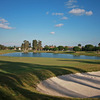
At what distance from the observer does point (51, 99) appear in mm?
6117

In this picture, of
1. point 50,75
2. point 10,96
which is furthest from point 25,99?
point 50,75

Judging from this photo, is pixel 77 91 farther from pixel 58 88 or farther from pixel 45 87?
pixel 45 87

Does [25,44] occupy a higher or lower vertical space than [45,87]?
Answer: higher

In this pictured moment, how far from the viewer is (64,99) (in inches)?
241

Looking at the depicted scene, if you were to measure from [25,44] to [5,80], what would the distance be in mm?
133638

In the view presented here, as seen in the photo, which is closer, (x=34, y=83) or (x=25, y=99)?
(x=25, y=99)

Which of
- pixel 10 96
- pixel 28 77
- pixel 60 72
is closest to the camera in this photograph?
pixel 10 96

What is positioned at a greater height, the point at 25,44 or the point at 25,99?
the point at 25,44

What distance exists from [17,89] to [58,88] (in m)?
3.08

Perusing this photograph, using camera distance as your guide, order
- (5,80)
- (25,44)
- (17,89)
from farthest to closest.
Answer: (25,44) < (5,80) < (17,89)

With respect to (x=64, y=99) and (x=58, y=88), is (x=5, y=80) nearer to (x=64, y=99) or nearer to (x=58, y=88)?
(x=58, y=88)

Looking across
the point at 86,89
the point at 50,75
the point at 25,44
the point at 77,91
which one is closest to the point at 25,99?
the point at 77,91

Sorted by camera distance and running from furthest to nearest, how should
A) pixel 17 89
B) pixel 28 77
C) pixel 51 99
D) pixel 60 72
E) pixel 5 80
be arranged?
pixel 60 72 → pixel 28 77 → pixel 5 80 → pixel 17 89 → pixel 51 99

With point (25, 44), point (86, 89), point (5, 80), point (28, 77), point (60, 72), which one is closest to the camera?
point (86, 89)
